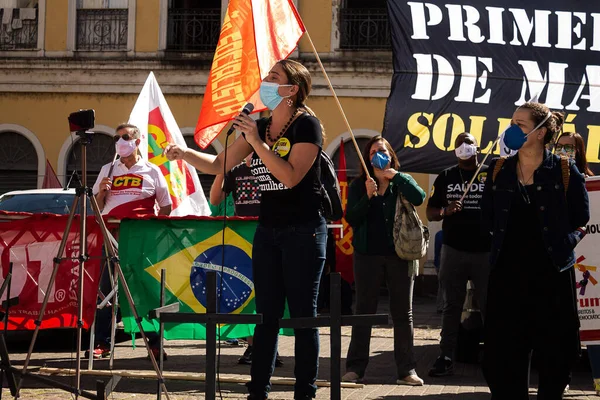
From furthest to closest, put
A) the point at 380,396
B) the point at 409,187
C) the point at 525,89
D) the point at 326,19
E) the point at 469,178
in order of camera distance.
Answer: the point at 326,19
the point at 525,89
the point at 469,178
the point at 409,187
the point at 380,396

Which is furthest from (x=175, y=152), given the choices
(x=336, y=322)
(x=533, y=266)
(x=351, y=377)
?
(x=351, y=377)

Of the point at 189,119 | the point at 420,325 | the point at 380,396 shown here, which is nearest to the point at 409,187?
the point at 380,396

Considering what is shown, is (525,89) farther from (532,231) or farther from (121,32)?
(121,32)

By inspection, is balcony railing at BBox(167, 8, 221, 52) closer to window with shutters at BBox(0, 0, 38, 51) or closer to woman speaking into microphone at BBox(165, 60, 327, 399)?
window with shutters at BBox(0, 0, 38, 51)

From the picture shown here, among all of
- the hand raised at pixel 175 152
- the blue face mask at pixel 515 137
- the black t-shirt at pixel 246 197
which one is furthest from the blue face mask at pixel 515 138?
the black t-shirt at pixel 246 197

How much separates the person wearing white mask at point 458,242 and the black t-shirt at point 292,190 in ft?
9.10

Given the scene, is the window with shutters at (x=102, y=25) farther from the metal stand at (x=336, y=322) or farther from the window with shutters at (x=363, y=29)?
the metal stand at (x=336, y=322)

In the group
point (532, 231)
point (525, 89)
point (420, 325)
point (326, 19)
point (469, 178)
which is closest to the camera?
point (532, 231)

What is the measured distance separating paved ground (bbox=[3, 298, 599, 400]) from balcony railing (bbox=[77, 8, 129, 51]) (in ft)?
50.7

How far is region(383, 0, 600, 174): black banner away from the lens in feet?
31.2

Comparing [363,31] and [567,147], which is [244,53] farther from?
[363,31]

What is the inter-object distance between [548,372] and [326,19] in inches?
769

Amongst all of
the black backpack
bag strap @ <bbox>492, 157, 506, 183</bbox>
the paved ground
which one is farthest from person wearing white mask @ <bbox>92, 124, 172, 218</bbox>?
Result: bag strap @ <bbox>492, 157, 506, 183</bbox>

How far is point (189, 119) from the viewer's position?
24.8 metres
